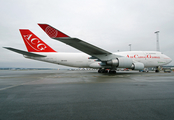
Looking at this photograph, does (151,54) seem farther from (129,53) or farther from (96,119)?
(96,119)

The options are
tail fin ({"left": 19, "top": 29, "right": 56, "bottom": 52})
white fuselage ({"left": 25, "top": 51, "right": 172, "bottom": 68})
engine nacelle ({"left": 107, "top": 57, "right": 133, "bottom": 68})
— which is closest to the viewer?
engine nacelle ({"left": 107, "top": 57, "right": 133, "bottom": 68})

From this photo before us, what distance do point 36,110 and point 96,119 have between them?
1460mm

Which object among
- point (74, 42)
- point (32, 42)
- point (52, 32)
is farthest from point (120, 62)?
point (32, 42)

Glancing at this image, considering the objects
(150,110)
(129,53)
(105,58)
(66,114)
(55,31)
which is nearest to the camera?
(66,114)

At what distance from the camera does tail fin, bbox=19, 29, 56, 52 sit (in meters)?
17.6

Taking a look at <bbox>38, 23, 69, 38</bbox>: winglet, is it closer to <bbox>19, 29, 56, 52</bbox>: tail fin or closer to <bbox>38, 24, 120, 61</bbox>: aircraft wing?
<bbox>38, 24, 120, 61</bbox>: aircraft wing

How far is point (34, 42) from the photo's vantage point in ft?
59.0

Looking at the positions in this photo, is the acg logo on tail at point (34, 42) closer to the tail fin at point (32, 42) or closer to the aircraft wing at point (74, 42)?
the tail fin at point (32, 42)

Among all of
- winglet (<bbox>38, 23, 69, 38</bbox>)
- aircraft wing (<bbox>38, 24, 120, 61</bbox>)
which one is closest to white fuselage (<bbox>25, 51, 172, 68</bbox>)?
aircraft wing (<bbox>38, 24, 120, 61</bbox>)

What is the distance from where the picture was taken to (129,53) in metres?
18.3

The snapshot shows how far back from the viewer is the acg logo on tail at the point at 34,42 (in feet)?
58.2

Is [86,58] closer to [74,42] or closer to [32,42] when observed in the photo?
[74,42]

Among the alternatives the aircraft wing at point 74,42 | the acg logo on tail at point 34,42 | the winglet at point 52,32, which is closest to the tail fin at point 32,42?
the acg logo on tail at point 34,42

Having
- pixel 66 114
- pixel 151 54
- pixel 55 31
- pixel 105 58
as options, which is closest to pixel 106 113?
pixel 66 114
